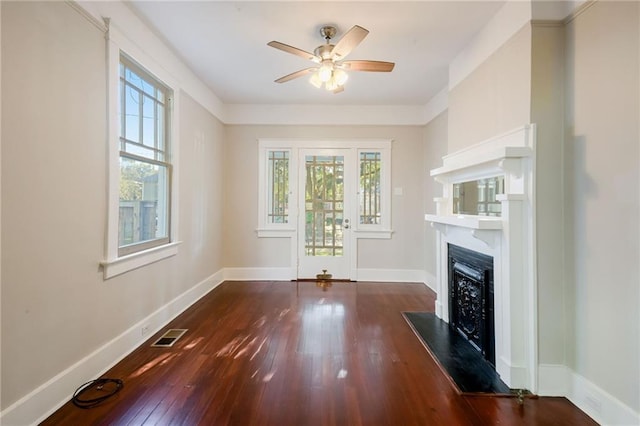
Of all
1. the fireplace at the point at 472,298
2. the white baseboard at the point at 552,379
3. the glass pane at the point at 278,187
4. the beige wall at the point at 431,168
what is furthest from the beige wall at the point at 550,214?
the glass pane at the point at 278,187

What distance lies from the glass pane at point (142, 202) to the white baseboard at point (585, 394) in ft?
10.7

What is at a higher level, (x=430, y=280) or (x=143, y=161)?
(x=143, y=161)

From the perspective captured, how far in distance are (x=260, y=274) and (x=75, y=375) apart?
302cm

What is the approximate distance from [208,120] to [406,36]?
2.78 meters

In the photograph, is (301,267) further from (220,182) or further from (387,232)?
(220,182)

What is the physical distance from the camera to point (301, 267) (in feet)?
16.0

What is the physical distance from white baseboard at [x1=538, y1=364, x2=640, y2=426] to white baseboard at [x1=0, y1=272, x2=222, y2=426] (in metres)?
3.01

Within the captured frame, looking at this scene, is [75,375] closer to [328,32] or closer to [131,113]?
[131,113]

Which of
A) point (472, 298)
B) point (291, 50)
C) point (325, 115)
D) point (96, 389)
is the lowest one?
point (96, 389)

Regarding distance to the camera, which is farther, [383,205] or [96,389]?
[383,205]

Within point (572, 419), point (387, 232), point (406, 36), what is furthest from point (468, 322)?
point (406, 36)

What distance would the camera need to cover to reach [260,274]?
4.88 m

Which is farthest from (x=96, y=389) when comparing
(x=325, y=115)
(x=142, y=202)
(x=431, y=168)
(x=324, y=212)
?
(x=431, y=168)

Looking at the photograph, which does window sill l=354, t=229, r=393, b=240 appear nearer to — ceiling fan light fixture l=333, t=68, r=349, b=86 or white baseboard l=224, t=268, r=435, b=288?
white baseboard l=224, t=268, r=435, b=288
